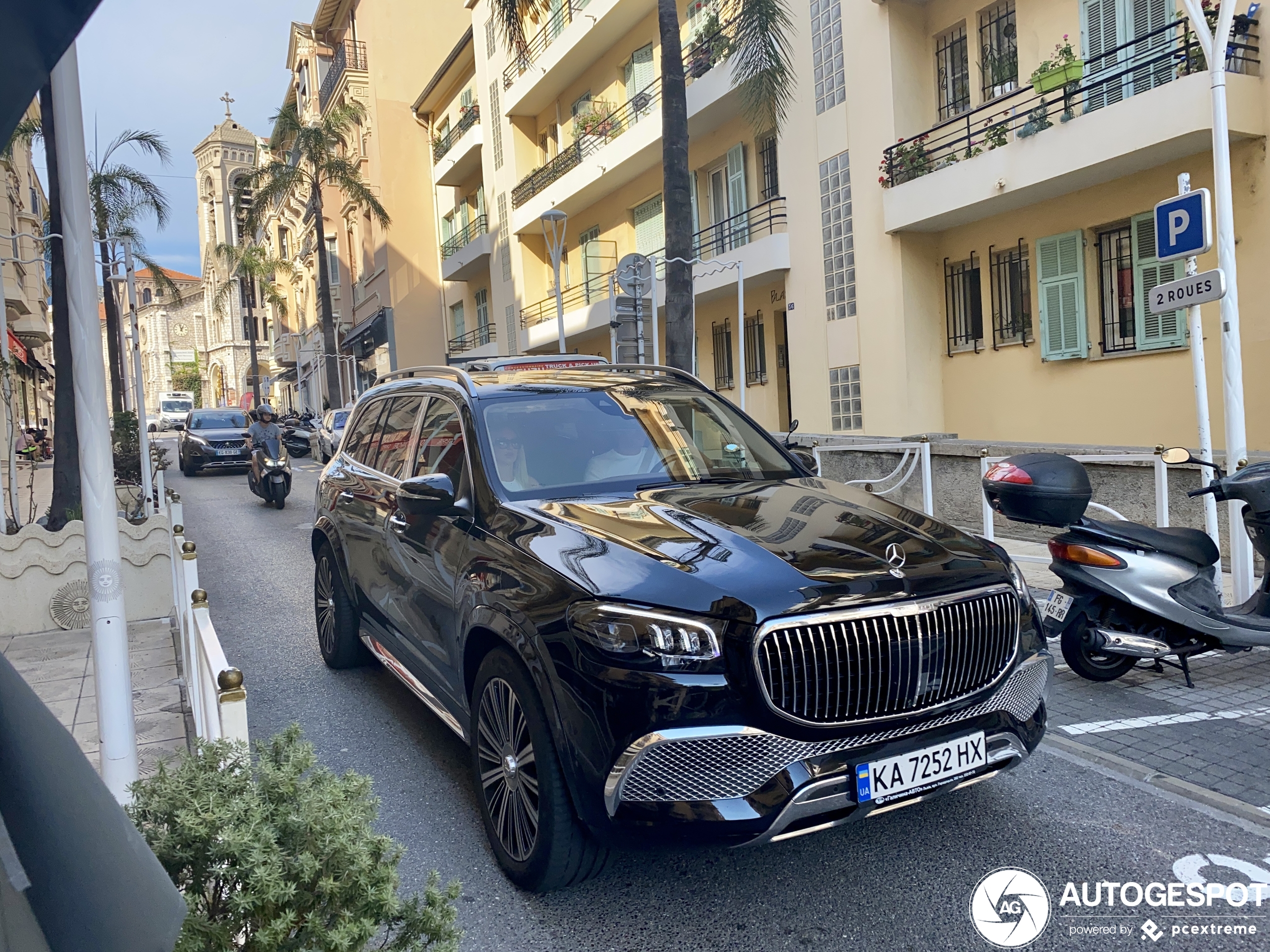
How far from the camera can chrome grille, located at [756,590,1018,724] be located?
291cm

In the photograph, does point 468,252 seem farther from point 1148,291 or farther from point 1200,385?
point 1200,385

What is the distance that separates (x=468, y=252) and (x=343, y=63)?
574 inches

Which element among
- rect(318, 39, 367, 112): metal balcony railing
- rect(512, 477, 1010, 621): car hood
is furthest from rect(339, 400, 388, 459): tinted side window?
rect(318, 39, 367, 112): metal balcony railing

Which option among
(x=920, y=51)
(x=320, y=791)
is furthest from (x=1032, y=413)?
(x=320, y=791)

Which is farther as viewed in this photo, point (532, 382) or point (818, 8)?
point (818, 8)

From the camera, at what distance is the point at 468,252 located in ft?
109

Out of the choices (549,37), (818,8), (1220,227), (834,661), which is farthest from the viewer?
(549,37)

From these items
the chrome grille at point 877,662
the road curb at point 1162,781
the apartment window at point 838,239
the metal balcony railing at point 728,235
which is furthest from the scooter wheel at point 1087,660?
the apartment window at point 838,239

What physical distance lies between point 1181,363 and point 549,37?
782 inches

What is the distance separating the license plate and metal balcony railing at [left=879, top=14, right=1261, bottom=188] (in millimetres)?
6794

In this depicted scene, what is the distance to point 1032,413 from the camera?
13.4m

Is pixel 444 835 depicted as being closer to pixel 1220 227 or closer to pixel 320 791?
pixel 320 791

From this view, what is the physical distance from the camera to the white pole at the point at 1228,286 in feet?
21.5

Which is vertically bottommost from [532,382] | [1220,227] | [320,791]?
[320,791]
